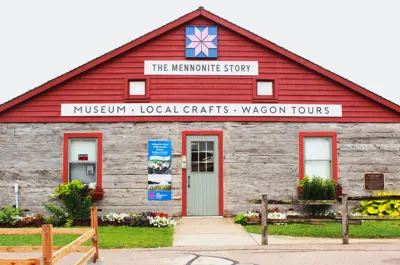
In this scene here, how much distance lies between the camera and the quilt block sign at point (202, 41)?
57.3 feet

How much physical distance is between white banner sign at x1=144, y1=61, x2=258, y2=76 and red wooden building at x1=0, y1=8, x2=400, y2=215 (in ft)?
0.11

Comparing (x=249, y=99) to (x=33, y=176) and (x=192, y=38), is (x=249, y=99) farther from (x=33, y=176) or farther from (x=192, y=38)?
(x=33, y=176)

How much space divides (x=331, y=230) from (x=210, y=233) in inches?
125

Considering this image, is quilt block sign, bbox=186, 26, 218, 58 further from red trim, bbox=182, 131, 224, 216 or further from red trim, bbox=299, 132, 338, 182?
red trim, bbox=299, 132, 338, 182

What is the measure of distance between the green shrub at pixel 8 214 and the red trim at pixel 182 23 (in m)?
3.20

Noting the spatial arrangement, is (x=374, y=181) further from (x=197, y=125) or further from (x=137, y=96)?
(x=137, y=96)

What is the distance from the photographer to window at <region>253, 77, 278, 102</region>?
56.7 feet

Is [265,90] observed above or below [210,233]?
Result: above

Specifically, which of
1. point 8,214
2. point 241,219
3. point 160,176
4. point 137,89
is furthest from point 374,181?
point 8,214

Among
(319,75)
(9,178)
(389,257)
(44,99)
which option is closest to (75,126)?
(44,99)

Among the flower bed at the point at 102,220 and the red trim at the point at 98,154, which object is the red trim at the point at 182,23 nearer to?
the red trim at the point at 98,154

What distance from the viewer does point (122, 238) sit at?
13.0 metres

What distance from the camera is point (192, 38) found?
17531 millimetres

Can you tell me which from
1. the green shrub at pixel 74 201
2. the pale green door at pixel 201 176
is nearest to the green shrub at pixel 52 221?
the green shrub at pixel 74 201
